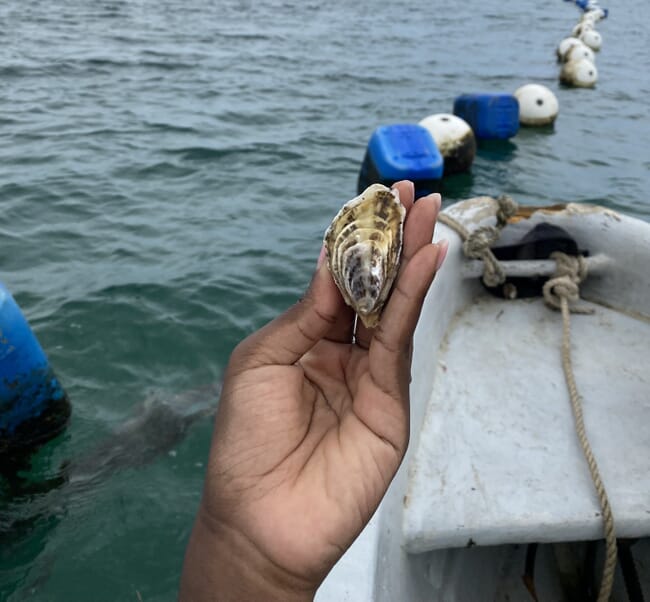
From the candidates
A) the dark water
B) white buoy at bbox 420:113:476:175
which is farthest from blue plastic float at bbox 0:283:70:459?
white buoy at bbox 420:113:476:175

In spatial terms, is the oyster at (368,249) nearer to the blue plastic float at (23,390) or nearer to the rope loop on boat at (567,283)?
the rope loop on boat at (567,283)

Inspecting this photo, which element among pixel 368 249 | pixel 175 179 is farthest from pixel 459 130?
pixel 368 249

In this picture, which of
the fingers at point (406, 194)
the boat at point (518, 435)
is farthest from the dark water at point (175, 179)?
the fingers at point (406, 194)

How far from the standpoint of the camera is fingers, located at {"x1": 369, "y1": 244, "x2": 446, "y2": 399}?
5.30 feet

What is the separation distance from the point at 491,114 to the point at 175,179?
18.9 ft

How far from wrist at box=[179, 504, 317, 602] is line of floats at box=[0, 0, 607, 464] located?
2487 mm

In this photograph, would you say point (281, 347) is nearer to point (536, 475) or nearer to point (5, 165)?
point (536, 475)

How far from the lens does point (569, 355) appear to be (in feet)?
11.6

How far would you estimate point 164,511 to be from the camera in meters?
4.02

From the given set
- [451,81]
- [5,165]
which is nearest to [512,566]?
[5,165]

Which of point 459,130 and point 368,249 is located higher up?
point 368,249

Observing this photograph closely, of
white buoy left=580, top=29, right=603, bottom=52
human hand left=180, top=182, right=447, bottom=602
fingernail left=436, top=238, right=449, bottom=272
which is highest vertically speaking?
fingernail left=436, top=238, right=449, bottom=272

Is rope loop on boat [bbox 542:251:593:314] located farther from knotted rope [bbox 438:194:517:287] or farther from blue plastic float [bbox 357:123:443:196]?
blue plastic float [bbox 357:123:443:196]

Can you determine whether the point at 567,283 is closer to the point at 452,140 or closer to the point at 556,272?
the point at 556,272
